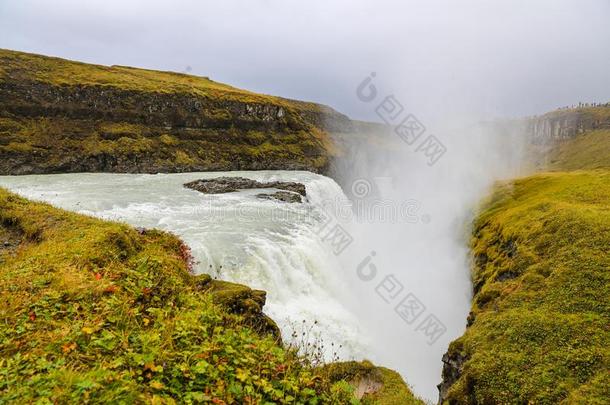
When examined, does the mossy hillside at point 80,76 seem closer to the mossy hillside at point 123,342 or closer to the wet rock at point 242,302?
the wet rock at point 242,302

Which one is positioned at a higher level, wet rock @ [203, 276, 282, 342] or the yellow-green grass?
the yellow-green grass

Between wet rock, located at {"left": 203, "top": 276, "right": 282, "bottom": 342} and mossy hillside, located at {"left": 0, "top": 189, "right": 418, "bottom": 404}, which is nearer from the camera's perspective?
mossy hillside, located at {"left": 0, "top": 189, "right": 418, "bottom": 404}

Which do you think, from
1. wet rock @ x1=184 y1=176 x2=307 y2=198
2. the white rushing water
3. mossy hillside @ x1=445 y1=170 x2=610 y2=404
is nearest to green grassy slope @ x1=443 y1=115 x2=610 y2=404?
mossy hillside @ x1=445 y1=170 x2=610 y2=404

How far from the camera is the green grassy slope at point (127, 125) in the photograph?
55.1 meters

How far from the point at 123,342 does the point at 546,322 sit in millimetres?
12261

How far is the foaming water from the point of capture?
17.8m

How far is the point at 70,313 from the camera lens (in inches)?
256

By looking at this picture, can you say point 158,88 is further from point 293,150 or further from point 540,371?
point 540,371

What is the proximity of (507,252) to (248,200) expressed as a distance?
24188 mm

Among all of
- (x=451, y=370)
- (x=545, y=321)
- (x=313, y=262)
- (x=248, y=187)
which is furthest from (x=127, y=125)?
(x=545, y=321)

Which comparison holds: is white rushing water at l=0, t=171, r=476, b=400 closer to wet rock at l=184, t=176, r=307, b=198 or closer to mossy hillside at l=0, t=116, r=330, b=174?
wet rock at l=184, t=176, r=307, b=198

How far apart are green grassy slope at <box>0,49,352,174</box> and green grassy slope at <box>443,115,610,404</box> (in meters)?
57.5

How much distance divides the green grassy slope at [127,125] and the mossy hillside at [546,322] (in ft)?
188

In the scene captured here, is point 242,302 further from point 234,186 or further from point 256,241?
point 234,186
